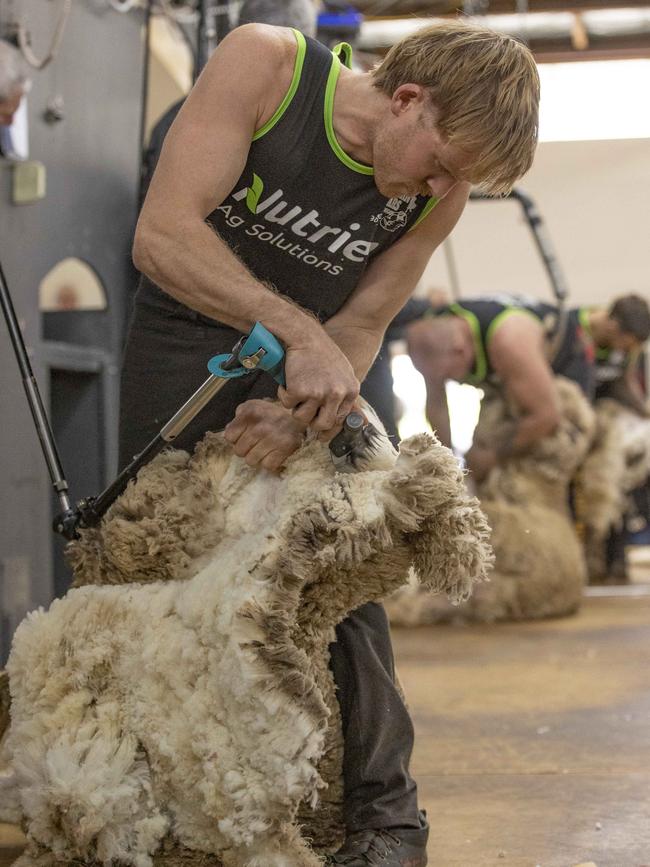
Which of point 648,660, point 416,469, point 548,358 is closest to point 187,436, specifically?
point 416,469

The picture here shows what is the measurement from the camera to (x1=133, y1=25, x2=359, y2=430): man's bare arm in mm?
1681

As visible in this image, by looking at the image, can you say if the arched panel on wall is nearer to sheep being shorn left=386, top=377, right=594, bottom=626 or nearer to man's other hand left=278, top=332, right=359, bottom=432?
sheep being shorn left=386, top=377, right=594, bottom=626

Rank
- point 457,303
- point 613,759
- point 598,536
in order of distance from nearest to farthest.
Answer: point 613,759 < point 457,303 < point 598,536

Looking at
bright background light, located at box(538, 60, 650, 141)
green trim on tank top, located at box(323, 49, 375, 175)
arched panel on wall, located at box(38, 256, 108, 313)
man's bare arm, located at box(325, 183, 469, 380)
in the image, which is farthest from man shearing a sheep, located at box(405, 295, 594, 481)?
bright background light, located at box(538, 60, 650, 141)

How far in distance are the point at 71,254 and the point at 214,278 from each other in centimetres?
181

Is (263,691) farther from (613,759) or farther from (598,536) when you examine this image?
(598,536)

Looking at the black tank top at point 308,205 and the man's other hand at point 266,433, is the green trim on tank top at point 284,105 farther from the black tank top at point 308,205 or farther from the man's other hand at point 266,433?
the man's other hand at point 266,433

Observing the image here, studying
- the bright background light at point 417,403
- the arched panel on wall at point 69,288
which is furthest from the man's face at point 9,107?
the bright background light at point 417,403

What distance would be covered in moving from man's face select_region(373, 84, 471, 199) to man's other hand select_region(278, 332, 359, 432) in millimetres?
312

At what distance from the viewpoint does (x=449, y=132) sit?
65.6 inches

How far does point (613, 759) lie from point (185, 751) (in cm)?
135

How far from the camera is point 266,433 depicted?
1.72 meters

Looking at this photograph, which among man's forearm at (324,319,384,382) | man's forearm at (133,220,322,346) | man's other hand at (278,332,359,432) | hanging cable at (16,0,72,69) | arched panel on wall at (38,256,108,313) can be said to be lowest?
man's other hand at (278,332,359,432)

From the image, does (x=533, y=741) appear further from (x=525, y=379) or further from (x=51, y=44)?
(x=525, y=379)
